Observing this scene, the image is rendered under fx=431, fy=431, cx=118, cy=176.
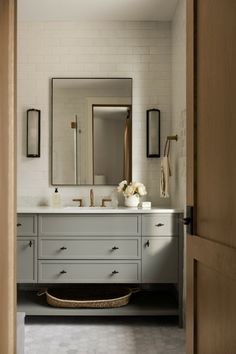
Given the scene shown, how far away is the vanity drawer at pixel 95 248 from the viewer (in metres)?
3.55

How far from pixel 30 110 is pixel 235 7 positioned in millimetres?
3104

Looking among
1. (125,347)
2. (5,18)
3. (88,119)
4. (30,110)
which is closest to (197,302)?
(5,18)

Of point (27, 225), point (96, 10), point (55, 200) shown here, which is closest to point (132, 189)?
point (55, 200)

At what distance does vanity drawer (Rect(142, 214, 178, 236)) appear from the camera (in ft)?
11.6

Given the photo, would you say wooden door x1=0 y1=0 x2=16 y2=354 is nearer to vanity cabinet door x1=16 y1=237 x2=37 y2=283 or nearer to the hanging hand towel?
vanity cabinet door x1=16 y1=237 x2=37 y2=283

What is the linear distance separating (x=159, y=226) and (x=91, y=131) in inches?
46.4

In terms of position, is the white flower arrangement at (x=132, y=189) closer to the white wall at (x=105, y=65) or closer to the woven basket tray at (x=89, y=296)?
the white wall at (x=105, y=65)

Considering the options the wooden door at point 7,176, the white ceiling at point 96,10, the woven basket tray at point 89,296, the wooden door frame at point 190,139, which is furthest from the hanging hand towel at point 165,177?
the wooden door at point 7,176

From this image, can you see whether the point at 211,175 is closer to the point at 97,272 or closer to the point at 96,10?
the point at 97,272

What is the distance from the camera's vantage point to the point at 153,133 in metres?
4.14

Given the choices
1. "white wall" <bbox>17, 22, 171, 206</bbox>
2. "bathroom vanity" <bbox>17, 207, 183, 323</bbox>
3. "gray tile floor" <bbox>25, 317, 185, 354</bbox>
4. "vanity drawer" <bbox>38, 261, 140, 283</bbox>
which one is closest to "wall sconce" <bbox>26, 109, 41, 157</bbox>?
"white wall" <bbox>17, 22, 171, 206</bbox>

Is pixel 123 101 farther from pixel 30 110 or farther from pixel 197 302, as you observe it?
pixel 197 302

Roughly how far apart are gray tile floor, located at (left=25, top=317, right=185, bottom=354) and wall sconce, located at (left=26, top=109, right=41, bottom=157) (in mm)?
1539

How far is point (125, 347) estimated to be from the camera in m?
3.01
